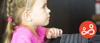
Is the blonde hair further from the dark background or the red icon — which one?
the dark background

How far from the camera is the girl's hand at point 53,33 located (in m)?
0.69

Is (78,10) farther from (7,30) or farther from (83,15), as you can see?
(7,30)

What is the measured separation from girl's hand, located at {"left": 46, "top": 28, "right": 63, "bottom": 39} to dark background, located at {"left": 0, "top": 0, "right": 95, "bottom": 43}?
35 centimetres

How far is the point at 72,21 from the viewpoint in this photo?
1.18 metres

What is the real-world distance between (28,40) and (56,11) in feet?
2.18

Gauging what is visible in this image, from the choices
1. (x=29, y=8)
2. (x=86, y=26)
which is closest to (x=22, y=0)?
(x=29, y=8)

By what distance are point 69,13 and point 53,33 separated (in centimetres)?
49

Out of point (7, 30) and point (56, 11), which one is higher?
point (56, 11)

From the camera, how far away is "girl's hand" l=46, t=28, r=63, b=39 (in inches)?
27.1

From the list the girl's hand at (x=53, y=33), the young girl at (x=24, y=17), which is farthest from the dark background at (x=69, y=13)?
the young girl at (x=24, y=17)

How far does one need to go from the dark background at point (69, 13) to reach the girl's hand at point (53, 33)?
13.8 inches

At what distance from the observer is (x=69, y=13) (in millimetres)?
1162

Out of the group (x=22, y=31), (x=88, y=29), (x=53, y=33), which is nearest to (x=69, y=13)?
(x=53, y=33)

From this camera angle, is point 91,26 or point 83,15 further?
point 83,15
